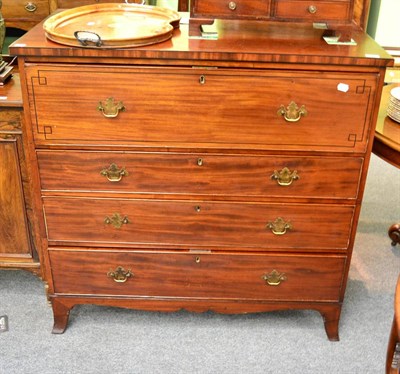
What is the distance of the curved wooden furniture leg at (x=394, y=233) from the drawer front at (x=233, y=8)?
1.47 meters

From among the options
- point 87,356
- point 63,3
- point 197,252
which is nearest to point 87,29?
point 197,252

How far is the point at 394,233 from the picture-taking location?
2840mm

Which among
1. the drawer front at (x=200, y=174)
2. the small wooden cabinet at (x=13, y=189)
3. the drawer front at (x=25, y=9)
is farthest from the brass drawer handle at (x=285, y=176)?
the drawer front at (x=25, y=9)

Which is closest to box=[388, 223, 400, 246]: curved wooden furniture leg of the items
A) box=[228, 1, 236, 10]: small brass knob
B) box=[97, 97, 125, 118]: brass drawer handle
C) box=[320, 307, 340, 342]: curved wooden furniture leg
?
box=[320, 307, 340, 342]: curved wooden furniture leg

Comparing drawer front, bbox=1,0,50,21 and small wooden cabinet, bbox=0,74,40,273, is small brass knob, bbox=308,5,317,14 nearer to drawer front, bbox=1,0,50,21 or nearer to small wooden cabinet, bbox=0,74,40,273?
small wooden cabinet, bbox=0,74,40,273

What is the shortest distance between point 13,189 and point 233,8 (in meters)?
1.11

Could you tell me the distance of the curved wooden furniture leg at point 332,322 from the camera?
2.21 meters

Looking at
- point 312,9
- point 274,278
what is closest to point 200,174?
point 274,278

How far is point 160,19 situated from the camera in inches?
80.3

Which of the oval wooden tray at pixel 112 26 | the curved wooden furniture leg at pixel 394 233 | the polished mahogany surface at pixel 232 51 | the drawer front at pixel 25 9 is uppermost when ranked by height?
the oval wooden tray at pixel 112 26

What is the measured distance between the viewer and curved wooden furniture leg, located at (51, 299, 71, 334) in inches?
86.7

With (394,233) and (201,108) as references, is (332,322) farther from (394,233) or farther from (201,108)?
(201,108)

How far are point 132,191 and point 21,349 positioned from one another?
2.63ft

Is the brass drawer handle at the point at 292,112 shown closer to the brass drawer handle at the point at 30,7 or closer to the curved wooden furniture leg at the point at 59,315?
the curved wooden furniture leg at the point at 59,315
